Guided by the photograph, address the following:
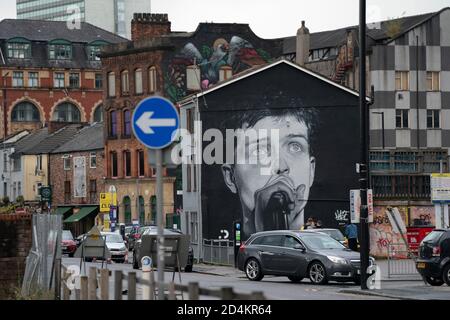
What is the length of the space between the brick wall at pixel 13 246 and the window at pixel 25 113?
94.1 meters

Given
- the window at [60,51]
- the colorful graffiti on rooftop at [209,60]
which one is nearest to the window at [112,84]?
the colorful graffiti on rooftop at [209,60]

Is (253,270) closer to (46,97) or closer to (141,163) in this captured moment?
(141,163)

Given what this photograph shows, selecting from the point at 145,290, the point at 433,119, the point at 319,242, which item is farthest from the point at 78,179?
the point at 145,290

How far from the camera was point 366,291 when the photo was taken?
1177 inches

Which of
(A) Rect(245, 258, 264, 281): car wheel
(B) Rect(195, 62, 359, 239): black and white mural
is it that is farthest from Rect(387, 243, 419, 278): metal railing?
(B) Rect(195, 62, 359, 239): black and white mural

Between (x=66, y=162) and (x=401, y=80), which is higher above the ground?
(x=401, y=80)

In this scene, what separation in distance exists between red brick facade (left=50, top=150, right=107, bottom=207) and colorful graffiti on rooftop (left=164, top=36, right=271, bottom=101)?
10108 millimetres

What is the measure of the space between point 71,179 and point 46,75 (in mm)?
31888

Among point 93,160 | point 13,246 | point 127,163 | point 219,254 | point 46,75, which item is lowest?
point 219,254

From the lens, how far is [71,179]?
95.0 m

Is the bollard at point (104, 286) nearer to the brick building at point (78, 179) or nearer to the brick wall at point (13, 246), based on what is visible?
the brick wall at point (13, 246)

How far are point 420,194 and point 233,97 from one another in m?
11.9

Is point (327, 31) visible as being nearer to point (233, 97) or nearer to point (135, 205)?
point (135, 205)
